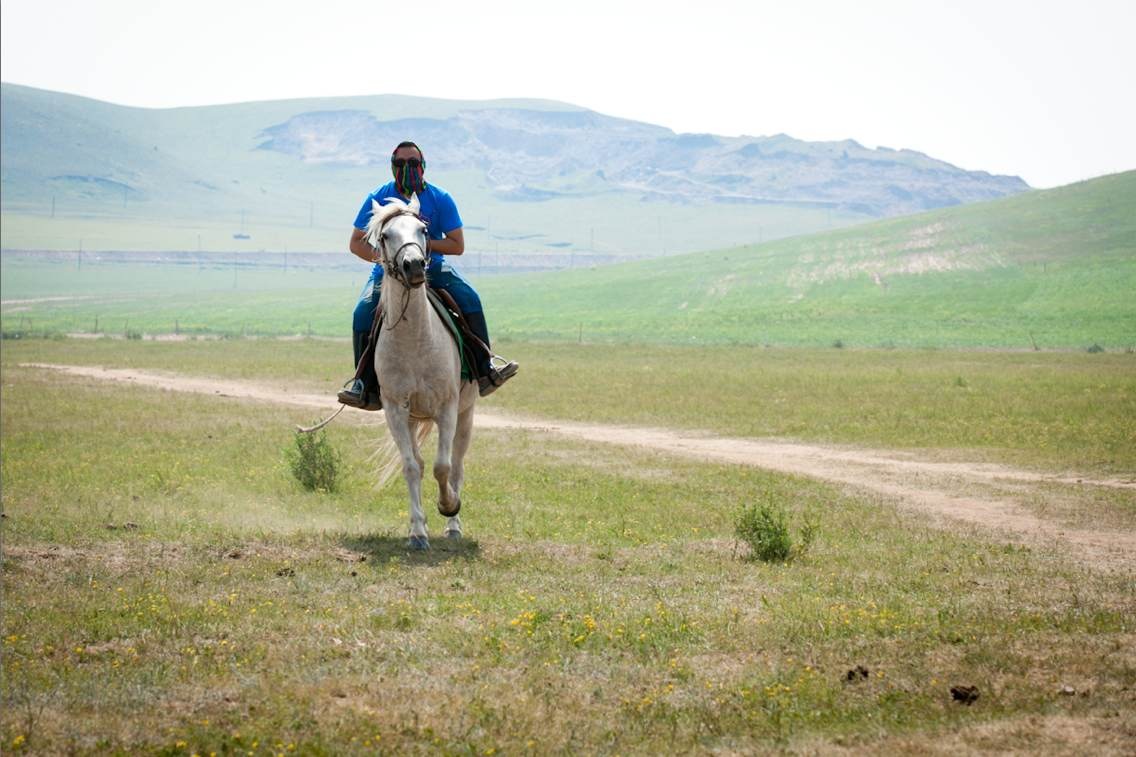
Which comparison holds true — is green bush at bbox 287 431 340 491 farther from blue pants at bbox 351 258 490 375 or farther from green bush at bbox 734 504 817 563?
green bush at bbox 734 504 817 563

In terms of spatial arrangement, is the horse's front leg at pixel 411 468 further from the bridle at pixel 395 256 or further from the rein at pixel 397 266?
the bridle at pixel 395 256

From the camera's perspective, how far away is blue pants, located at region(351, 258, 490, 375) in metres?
12.8

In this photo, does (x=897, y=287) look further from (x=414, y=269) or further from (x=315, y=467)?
(x=414, y=269)

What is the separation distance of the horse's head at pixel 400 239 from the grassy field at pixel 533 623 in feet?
8.48

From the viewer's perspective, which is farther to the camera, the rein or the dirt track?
the dirt track

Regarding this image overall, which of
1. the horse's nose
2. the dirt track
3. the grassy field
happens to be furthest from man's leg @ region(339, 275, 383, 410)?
the dirt track

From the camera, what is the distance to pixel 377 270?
13.3m

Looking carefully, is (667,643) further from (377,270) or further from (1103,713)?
(377,270)

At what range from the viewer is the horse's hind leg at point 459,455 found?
13164mm

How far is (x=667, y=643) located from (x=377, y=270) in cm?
618

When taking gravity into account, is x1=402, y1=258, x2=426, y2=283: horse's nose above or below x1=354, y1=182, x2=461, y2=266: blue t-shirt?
below

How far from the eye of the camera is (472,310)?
13.4 meters

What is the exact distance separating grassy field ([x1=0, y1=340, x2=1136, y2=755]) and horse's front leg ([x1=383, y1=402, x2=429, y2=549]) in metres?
0.23

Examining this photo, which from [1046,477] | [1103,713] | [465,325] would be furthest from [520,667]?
[1046,477]
